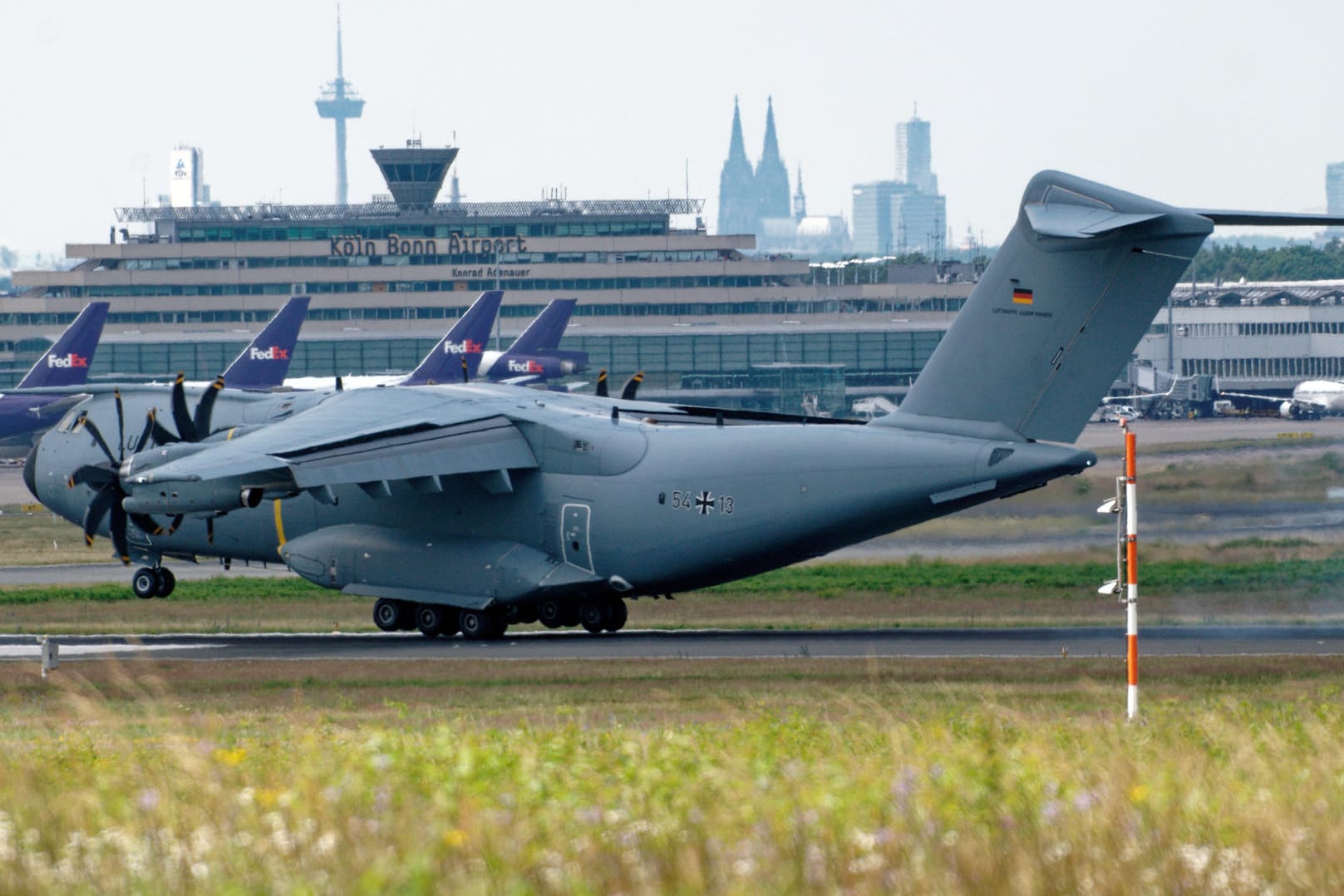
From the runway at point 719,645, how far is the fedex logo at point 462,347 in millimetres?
56233

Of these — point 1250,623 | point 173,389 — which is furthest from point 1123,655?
point 173,389

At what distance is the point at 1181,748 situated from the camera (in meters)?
13.6

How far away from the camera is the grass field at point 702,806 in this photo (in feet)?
29.0

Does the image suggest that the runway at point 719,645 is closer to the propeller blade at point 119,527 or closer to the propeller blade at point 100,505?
the propeller blade at point 119,527

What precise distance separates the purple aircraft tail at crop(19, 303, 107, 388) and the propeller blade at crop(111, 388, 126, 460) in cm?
5687

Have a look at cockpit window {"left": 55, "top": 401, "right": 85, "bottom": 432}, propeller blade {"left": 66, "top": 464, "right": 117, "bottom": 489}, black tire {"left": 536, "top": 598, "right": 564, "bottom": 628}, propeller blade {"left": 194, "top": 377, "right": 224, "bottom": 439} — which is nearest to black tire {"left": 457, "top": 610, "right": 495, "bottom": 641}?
black tire {"left": 536, "top": 598, "right": 564, "bottom": 628}

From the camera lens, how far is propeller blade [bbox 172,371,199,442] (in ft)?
111

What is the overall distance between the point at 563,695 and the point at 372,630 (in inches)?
491

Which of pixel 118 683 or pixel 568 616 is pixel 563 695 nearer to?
pixel 118 683

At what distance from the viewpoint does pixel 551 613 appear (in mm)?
33531

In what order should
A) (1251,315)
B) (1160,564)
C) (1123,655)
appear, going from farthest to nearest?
(1251,315)
(1160,564)
(1123,655)

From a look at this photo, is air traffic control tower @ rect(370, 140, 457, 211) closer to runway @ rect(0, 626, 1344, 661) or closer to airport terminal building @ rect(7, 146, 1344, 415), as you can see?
airport terminal building @ rect(7, 146, 1344, 415)

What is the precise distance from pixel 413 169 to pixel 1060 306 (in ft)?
412

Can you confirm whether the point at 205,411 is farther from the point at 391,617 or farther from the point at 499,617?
the point at 499,617
